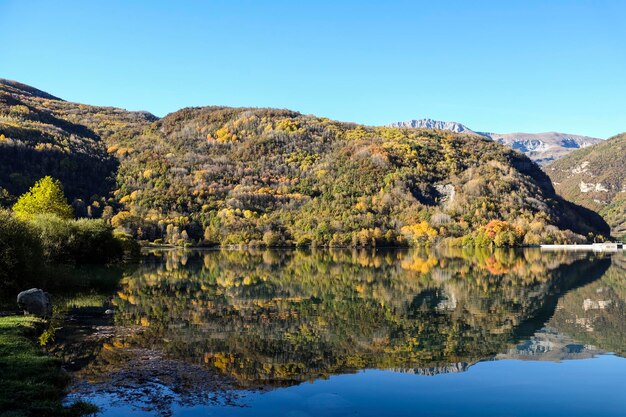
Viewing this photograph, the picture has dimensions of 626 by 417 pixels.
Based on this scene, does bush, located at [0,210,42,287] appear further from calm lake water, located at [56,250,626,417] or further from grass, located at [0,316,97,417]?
grass, located at [0,316,97,417]

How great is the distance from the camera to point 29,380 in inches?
723

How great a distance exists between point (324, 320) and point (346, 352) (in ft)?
29.7

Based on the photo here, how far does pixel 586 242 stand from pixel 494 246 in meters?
45.8

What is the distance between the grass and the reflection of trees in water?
96.5 inches

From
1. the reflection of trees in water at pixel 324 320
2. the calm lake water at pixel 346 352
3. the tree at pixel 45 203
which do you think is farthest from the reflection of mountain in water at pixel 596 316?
the tree at pixel 45 203

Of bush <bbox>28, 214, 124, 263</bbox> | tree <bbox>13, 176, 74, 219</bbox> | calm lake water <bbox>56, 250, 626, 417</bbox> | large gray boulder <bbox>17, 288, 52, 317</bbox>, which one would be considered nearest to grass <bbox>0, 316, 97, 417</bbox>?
calm lake water <bbox>56, 250, 626, 417</bbox>

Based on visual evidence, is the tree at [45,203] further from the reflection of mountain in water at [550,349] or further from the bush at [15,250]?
the reflection of mountain in water at [550,349]

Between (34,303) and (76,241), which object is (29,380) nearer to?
(34,303)

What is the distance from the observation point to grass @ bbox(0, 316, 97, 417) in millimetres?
16047

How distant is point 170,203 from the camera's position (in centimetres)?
19175

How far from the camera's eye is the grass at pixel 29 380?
16047mm

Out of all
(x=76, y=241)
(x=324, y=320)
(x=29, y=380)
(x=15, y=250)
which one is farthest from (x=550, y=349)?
(x=76, y=241)

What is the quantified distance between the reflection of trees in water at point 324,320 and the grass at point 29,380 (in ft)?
8.04

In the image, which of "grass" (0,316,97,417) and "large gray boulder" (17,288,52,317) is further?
"large gray boulder" (17,288,52,317)
